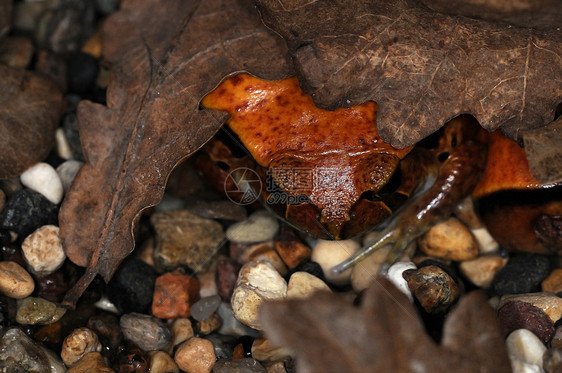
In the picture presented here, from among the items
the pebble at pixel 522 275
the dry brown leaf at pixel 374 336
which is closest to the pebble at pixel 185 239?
the dry brown leaf at pixel 374 336

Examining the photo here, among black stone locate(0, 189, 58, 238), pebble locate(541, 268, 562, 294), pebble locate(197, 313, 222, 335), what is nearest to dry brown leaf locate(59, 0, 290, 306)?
black stone locate(0, 189, 58, 238)

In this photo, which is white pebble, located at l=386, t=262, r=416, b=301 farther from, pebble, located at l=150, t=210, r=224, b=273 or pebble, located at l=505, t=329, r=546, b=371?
pebble, located at l=150, t=210, r=224, b=273

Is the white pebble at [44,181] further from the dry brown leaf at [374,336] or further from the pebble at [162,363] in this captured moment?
the dry brown leaf at [374,336]

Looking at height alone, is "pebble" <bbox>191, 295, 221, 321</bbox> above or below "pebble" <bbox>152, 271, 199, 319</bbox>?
below

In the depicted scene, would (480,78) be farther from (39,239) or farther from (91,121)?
(39,239)

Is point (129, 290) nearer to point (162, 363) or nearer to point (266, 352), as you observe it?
point (162, 363)

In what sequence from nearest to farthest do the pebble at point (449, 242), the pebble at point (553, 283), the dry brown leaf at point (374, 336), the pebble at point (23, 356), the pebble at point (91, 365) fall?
the dry brown leaf at point (374, 336)
the pebble at point (23, 356)
the pebble at point (91, 365)
the pebble at point (553, 283)
the pebble at point (449, 242)

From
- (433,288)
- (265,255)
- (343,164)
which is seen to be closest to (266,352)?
(265,255)
